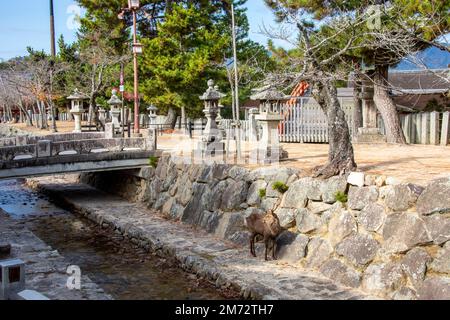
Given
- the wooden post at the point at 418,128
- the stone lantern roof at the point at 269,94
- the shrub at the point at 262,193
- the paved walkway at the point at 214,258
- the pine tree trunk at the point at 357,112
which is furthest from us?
the pine tree trunk at the point at 357,112

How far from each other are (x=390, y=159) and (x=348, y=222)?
4.62 meters

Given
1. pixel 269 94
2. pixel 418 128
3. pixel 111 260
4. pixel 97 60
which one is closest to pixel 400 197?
pixel 269 94

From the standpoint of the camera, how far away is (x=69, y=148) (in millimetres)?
17188

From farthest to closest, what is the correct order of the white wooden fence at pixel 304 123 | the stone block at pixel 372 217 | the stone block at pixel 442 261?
the white wooden fence at pixel 304 123
the stone block at pixel 372 217
the stone block at pixel 442 261

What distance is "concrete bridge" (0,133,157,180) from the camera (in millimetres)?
15648

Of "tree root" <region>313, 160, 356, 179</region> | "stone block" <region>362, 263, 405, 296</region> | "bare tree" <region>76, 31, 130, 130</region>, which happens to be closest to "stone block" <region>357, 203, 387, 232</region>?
"stone block" <region>362, 263, 405, 296</region>

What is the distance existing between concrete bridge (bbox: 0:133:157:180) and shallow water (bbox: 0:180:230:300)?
1.96 metres

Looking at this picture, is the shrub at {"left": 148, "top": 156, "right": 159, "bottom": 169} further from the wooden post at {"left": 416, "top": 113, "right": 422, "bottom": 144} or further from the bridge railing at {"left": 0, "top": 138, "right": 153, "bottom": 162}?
the wooden post at {"left": 416, "top": 113, "right": 422, "bottom": 144}

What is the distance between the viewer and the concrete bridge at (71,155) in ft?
51.3

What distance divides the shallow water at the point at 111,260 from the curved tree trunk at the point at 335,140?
13.1ft

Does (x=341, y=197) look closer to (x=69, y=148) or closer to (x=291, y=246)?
(x=291, y=246)

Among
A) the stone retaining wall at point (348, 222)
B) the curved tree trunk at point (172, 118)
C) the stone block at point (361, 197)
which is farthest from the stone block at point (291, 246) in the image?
the curved tree trunk at point (172, 118)

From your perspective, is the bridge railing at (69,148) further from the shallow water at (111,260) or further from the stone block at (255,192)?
the stone block at (255,192)

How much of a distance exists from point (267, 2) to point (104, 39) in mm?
18818
